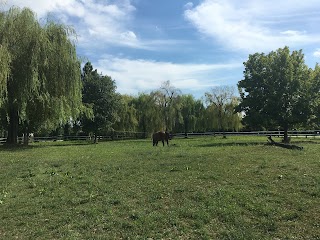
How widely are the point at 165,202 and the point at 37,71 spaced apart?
17460 mm

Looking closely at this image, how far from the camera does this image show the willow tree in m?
22.0

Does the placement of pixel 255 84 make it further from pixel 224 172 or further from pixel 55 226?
pixel 55 226

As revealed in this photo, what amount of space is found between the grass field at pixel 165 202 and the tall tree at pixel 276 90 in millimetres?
19024

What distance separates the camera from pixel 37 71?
74.1ft

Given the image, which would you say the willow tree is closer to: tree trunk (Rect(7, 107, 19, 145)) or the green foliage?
tree trunk (Rect(7, 107, 19, 145))

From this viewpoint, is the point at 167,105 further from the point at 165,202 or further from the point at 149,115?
the point at 165,202

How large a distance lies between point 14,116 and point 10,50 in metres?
5.59

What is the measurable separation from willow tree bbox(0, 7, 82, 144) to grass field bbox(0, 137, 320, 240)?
37.2 ft

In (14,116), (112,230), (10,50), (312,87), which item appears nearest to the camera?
(112,230)

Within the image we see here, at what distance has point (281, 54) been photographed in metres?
32.2

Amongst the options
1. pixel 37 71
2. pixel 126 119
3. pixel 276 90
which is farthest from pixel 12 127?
pixel 126 119

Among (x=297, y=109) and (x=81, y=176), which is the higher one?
(x=297, y=109)

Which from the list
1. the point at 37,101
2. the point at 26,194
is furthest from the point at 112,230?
the point at 37,101

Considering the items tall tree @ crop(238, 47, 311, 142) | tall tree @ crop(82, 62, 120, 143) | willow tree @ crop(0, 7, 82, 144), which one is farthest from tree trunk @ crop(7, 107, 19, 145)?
tall tree @ crop(238, 47, 311, 142)
